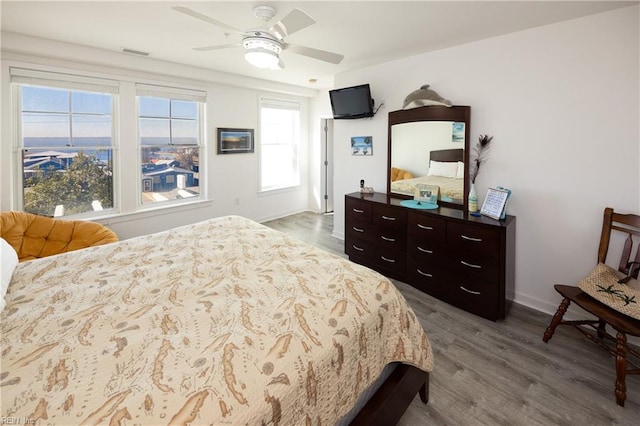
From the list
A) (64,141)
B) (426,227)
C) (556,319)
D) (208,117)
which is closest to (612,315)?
(556,319)

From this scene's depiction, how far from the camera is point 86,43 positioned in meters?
3.25

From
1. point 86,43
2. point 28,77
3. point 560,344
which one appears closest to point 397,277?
point 560,344

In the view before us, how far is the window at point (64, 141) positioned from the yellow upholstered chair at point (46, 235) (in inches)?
24.6

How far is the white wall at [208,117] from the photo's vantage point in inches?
125

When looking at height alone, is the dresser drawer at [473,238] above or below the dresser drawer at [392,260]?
above

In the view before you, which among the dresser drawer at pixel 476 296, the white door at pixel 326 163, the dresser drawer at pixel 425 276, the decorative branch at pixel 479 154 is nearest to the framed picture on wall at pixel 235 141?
the white door at pixel 326 163

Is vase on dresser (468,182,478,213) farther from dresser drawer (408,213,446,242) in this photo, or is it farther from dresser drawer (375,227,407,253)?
dresser drawer (375,227,407,253)

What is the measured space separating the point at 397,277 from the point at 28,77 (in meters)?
4.51

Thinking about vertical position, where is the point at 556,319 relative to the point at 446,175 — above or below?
below

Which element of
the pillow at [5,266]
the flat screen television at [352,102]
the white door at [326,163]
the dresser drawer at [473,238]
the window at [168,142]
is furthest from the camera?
the white door at [326,163]

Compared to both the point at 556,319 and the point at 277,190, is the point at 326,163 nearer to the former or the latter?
the point at 277,190

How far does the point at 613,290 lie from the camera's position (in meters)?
2.05

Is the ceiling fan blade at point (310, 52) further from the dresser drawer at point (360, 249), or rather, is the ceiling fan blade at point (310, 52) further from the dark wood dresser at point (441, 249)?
the dresser drawer at point (360, 249)

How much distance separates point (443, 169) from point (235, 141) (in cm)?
341
